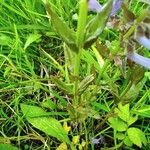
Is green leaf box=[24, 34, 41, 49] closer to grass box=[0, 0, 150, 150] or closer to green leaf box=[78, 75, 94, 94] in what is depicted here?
grass box=[0, 0, 150, 150]

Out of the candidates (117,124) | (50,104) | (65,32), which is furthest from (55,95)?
(65,32)

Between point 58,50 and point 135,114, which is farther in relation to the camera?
point 58,50

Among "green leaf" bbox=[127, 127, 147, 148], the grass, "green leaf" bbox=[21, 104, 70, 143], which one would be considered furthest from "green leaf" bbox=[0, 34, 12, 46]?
"green leaf" bbox=[127, 127, 147, 148]

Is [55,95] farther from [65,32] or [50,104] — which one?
[65,32]

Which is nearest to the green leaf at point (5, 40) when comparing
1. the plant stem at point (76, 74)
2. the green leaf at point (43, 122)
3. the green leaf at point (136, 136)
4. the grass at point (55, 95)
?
the grass at point (55, 95)

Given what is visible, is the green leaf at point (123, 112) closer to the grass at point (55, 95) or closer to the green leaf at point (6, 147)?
the grass at point (55, 95)

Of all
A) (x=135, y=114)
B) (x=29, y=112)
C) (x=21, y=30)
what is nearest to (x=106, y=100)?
(x=135, y=114)

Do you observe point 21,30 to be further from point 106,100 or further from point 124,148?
point 124,148
